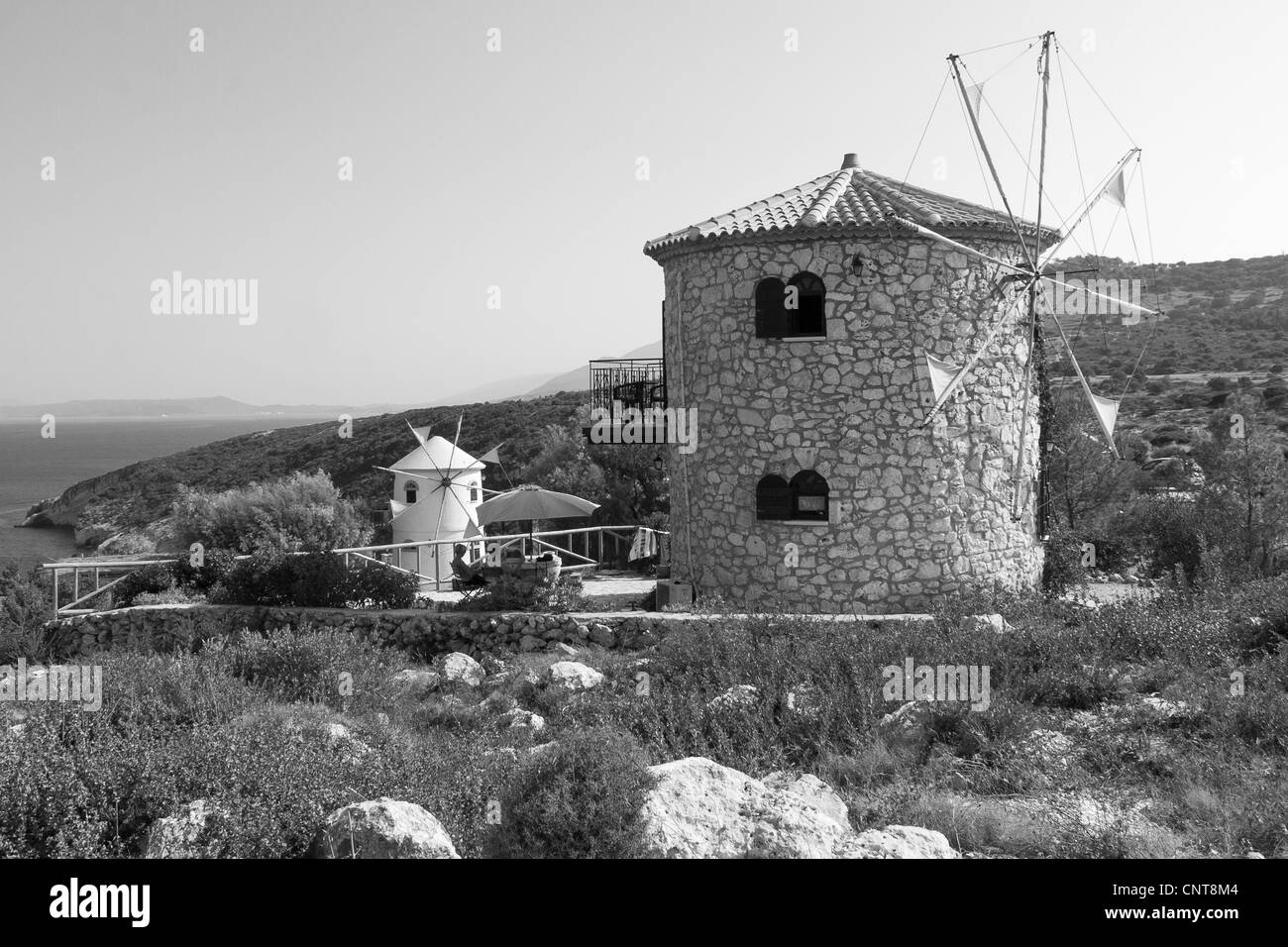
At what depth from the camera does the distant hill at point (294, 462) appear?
168ft

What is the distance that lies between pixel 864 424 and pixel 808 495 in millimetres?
1228

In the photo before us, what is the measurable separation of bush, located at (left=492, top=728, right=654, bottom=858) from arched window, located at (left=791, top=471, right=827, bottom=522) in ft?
24.8

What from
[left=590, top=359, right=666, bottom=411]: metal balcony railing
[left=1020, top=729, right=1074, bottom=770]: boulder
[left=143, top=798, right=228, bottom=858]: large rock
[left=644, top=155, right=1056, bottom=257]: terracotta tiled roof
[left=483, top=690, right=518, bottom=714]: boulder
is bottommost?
[left=483, top=690, right=518, bottom=714]: boulder

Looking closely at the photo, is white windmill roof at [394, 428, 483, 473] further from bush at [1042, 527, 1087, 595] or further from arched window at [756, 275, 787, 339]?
bush at [1042, 527, 1087, 595]

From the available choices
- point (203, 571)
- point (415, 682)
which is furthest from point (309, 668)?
point (203, 571)

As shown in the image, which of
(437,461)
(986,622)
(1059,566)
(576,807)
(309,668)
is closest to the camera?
(576,807)

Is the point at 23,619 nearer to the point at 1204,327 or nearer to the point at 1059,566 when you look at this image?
the point at 1059,566

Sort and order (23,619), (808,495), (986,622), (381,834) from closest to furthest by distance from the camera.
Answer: (381,834)
(986,622)
(808,495)
(23,619)

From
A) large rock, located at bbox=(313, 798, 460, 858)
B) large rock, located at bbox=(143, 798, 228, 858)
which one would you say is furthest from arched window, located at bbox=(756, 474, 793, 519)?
large rock, located at bbox=(143, 798, 228, 858)

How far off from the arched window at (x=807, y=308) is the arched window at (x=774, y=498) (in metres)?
2.06

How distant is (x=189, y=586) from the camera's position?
17406 mm

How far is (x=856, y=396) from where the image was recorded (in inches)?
547

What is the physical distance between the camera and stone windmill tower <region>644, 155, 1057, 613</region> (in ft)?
45.3
